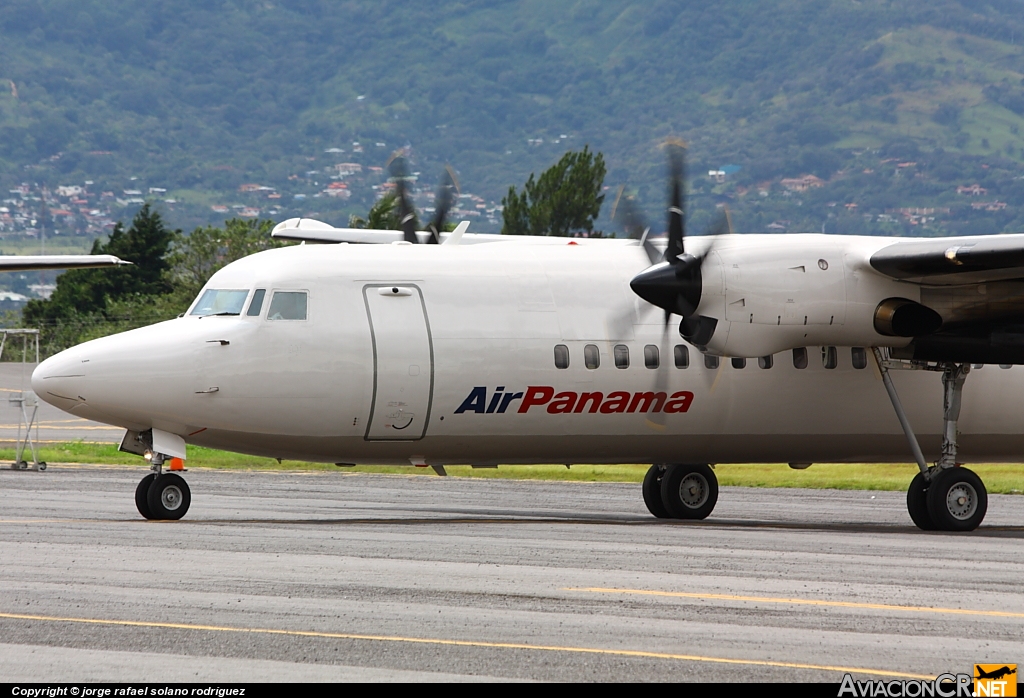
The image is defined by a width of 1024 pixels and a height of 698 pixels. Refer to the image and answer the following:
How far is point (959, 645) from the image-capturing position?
9.77 meters

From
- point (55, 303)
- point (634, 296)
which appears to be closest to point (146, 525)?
point (634, 296)

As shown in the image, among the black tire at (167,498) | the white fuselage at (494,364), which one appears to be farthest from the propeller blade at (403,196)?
the black tire at (167,498)

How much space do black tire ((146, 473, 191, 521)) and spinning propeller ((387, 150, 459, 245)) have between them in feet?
18.7

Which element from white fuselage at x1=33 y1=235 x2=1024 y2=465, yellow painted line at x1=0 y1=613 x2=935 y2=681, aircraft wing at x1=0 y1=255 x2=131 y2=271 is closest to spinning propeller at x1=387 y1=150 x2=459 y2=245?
white fuselage at x1=33 y1=235 x2=1024 y2=465

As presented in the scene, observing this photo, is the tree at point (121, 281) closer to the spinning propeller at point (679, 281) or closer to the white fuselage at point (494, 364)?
the white fuselage at point (494, 364)

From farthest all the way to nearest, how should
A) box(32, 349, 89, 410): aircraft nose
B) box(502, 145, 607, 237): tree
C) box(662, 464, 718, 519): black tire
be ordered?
1. box(502, 145, 607, 237): tree
2. box(662, 464, 718, 519): black tire
3. box(32, 349, 89, 410): aircraft nose

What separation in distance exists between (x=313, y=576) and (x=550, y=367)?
22.5 ft

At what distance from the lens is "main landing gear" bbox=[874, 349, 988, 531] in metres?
19.6

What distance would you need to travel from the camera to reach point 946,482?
1962 cm

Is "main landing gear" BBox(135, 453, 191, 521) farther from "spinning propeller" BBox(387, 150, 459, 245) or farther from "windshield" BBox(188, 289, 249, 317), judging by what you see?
"spinning propeller" BBox(387, 150, 459, 245)

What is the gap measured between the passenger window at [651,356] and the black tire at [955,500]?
161 inches

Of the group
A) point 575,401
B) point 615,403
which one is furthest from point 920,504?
point 575,401

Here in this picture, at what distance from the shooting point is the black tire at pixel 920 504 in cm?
1977

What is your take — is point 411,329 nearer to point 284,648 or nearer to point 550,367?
point 550,367
